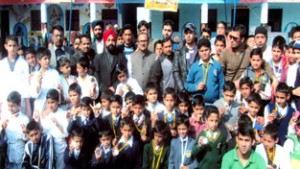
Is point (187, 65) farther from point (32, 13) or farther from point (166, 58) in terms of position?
point (32, 13)

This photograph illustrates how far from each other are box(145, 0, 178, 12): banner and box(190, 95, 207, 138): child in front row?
557 cm

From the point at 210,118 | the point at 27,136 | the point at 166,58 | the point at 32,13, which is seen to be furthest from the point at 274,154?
the point at 32,13

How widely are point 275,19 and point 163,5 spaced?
741cm

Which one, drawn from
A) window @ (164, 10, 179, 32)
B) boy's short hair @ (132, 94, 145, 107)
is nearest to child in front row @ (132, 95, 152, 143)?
boy's short hair @ (132, 94, 145, 107)

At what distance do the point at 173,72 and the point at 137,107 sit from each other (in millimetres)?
988

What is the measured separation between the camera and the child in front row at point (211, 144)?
15.2ft

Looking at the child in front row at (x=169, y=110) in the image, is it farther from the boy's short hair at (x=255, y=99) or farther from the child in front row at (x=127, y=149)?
the boy's short hair at (x=255, y=99)

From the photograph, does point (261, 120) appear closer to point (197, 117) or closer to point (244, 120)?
point (244, 120)

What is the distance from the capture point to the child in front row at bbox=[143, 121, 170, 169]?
15.9 feet

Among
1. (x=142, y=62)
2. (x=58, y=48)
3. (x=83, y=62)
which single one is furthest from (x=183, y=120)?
(x=58, y=48)

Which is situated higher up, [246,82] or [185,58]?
[185,58]

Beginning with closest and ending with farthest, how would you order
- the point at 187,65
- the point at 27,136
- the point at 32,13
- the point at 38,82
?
1. the point at 27,136
2. the point at 38,82
3. the point at 187,65
4. the point at 32,13

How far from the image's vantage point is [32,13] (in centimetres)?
1805

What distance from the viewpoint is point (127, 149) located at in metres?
4.91
